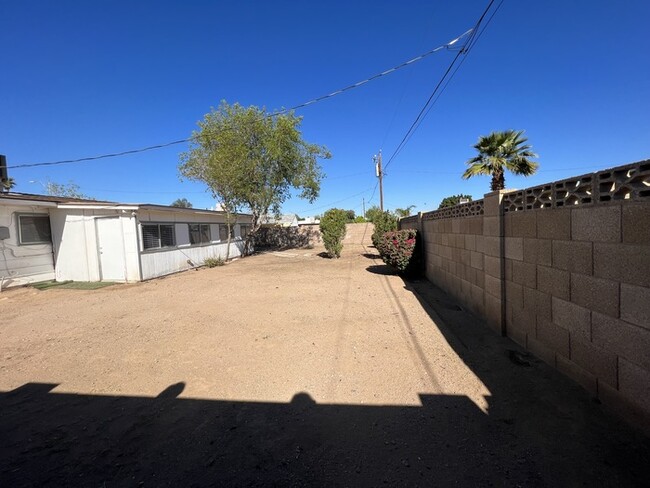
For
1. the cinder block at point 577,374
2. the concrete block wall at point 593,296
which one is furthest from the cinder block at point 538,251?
the cinder block at point 577,374

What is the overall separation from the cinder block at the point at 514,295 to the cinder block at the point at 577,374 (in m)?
0.82

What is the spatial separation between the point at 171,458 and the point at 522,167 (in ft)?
47.7

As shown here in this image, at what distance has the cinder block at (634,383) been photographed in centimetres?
223

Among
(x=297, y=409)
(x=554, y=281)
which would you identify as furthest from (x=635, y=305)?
(x=297, y=409)

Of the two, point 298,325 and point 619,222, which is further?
point 298,325

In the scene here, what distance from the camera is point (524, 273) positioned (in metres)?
3.82

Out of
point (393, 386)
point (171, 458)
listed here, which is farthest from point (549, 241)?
point (171, 458)

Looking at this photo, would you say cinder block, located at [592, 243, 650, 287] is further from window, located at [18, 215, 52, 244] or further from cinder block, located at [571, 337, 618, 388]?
window, located at [18, 215, 52, 244]

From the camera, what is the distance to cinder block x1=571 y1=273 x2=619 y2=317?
2484mm

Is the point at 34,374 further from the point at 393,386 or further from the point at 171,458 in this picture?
the point at 393,386

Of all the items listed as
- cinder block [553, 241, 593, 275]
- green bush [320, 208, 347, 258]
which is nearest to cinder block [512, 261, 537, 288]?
cinder block [553, 241, 593, 275]

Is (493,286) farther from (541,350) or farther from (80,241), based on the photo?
(80,241)

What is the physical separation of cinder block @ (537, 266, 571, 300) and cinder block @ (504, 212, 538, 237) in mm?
441

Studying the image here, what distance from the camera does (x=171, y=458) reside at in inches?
89.4
